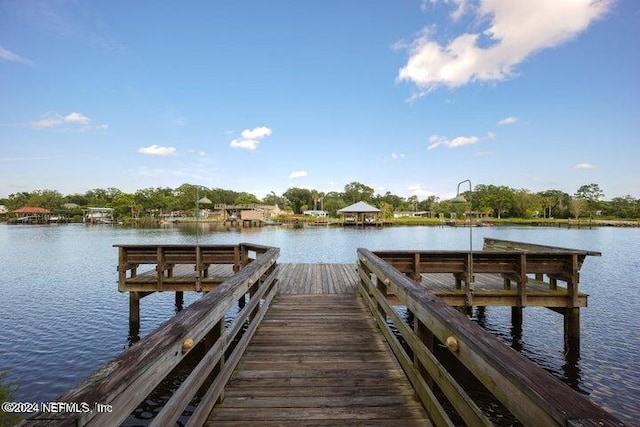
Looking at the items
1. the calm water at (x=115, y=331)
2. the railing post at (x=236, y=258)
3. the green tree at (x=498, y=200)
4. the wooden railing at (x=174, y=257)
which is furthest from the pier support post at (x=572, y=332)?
the green tree at (x=498, y=200)

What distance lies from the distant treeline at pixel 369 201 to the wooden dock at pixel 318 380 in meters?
78.5

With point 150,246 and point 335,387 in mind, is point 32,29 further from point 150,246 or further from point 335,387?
point 335,387

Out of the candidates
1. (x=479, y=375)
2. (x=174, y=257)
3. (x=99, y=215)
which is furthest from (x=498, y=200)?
(x=99, y=215)

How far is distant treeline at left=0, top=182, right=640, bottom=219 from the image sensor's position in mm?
89688

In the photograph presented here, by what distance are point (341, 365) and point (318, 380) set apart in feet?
1.42

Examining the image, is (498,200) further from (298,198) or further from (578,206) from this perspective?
(298,198)

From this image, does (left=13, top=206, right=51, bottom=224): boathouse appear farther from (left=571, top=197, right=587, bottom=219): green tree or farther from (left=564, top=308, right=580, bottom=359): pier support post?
(left=571, top=197, right=587, bottom=219): green tree

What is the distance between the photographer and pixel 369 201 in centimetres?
11206

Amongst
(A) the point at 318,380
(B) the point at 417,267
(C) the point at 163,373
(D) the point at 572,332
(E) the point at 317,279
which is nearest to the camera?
(C) the point at 163,373

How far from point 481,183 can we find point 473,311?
116 metres

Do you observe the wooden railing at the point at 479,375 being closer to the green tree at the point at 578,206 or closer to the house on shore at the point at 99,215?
the house on shore at the point at 99,215

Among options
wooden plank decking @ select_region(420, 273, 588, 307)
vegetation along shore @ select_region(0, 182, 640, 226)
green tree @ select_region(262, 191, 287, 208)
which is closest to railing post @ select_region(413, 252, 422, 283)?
wooden plank decking @ select_region(420, 273, 588, 307)

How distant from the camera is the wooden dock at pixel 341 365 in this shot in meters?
1.37

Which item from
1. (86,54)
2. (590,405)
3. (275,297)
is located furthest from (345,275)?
(86,54)
